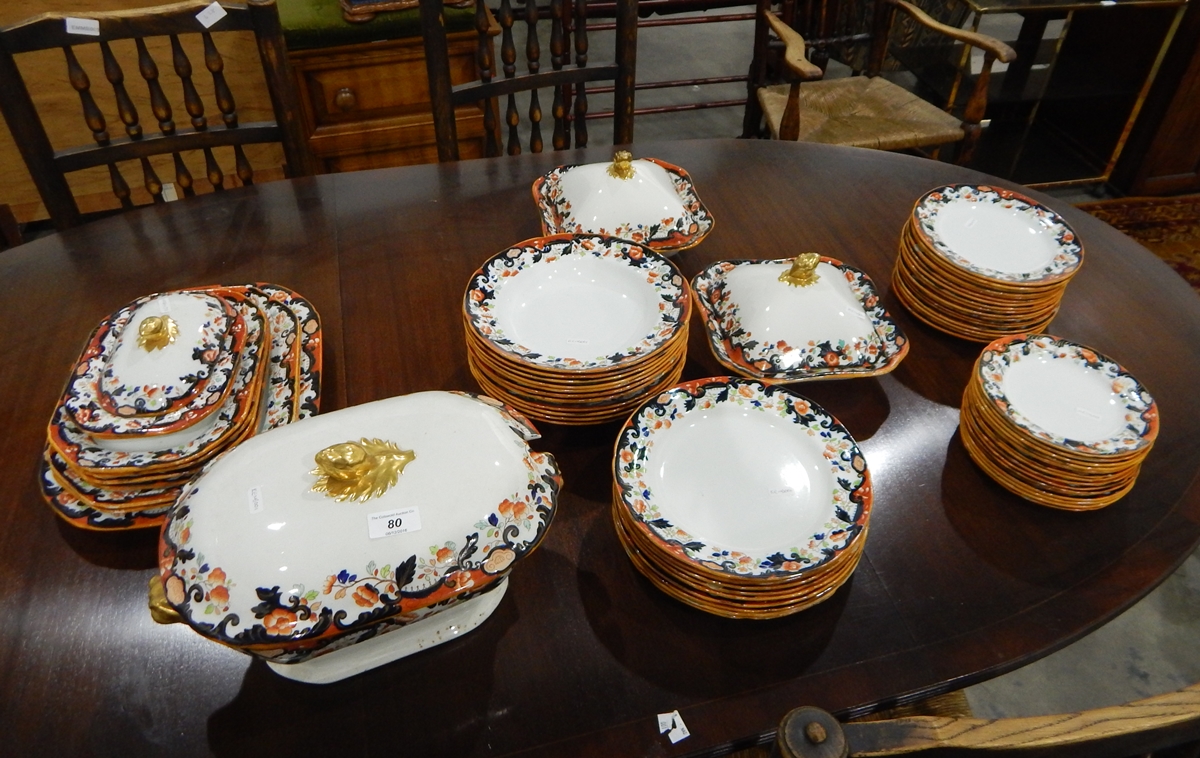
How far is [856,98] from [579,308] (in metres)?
1.69

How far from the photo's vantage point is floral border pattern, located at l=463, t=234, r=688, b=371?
93cm

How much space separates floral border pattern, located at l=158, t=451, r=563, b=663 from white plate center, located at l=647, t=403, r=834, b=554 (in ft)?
0.62

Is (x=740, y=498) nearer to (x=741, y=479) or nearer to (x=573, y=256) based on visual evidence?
(x=741, y=479)

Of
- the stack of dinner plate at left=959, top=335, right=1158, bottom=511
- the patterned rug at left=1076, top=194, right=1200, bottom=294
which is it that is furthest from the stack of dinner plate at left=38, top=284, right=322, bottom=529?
the patterned rug at left=1076, top=194, right=1200, bottom=294

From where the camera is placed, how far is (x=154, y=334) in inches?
33.9

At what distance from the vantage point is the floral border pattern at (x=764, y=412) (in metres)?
0.76

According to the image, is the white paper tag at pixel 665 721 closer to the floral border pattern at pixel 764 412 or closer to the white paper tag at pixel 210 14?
the floral border pattern at pixel 764 412

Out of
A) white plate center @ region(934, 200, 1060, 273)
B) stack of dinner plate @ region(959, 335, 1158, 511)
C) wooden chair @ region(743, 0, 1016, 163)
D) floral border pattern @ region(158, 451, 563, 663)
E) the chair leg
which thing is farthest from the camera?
wooden chair @ region(743, 0, 1016, 163)

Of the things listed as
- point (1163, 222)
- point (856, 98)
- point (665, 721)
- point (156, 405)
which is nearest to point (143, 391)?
point (156, 405)

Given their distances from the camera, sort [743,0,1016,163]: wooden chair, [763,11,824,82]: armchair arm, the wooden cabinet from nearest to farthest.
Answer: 1. [763,11,824,82]: armchair arm
2. [743,0,1016,163]: wooden chair
3. the wooden cabinet

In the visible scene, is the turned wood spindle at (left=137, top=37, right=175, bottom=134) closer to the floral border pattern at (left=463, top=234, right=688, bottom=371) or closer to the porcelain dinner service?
the floral border pattern at (left=463, top=234, right=688, bottom=371)

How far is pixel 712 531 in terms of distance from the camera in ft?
2.66

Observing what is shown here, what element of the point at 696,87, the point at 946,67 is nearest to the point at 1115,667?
the point at 946,67

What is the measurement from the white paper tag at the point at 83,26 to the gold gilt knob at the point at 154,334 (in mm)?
608
